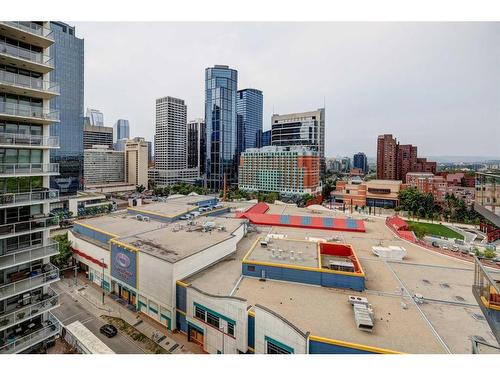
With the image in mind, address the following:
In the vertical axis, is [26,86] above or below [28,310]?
above

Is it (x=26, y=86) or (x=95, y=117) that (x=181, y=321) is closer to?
(x=26, y=86)

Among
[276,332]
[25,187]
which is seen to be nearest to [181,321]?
[276,332]

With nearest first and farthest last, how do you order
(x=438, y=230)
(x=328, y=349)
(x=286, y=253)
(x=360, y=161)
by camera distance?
(x=328, y=349) → (x=286, y=253) → (x=438, y=230) → (x=360, y=161)

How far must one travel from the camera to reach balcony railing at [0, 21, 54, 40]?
370 inches

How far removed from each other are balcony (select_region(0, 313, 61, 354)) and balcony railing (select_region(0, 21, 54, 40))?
39.2 ft

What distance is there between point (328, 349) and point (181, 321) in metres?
8.88

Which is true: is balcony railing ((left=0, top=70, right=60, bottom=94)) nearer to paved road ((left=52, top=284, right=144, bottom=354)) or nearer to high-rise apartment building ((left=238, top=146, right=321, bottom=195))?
paved road ((left=52, top=284, right=144, bottom=354))

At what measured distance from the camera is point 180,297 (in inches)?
559

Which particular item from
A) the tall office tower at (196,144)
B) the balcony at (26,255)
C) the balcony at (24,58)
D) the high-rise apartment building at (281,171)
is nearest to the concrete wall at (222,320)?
the balcony at (26,255)

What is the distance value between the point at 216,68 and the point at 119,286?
83383 mm

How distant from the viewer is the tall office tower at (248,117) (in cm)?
9962

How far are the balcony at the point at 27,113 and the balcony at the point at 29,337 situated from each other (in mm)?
8575

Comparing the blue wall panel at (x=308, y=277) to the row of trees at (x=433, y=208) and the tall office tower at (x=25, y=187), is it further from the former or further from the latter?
the row of trees at (x=433, y=208)

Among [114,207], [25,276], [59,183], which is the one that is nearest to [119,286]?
[25,276]
